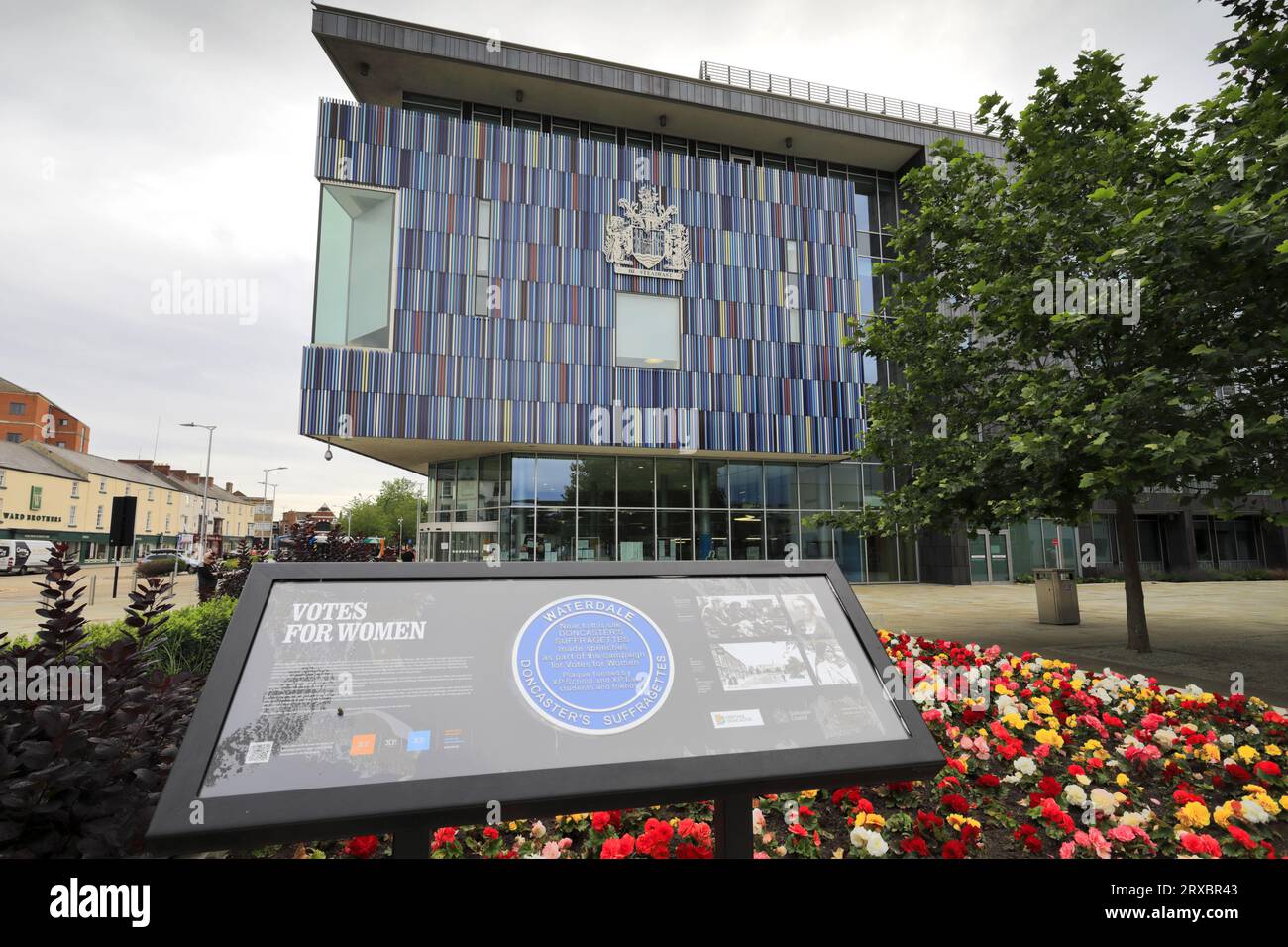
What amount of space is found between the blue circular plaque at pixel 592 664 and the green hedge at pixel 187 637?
5383 mm

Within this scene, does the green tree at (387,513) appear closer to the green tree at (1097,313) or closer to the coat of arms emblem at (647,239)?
the coat of arms emblem at (647,239)

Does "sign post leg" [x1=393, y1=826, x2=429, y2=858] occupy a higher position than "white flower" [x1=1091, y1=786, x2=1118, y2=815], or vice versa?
"sign post leg" [x1=393, y1=826, x2=429, y2=858]

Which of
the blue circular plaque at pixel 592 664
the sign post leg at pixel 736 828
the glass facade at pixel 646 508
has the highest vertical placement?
the glass facade at pixel 646 508

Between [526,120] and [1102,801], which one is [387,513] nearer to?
[526,120]

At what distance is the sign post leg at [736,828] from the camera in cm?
227

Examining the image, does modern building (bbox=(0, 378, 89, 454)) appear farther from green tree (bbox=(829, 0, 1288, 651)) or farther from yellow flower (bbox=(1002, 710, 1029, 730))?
yellow flower (bbox=(1002, 710, 1029, 730))

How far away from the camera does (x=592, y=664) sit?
7.65 ft

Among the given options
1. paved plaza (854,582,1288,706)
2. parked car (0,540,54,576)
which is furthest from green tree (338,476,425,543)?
paved plaza (854,582,1288,706)

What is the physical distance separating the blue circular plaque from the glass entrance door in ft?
94.4

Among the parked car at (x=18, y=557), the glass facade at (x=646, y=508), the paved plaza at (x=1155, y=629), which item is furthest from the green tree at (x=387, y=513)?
the paved plaza at (x=1155, y=629)

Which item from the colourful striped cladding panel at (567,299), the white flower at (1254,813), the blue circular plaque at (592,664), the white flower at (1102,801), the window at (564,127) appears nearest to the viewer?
the blue circular plaque at (592,664)

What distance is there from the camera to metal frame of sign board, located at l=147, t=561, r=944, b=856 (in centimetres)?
174

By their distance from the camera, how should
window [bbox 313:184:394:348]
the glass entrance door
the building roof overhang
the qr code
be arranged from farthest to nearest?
the glass entrance door < the building roof overhang < window [bbox 313:184:394:348] < the qr code

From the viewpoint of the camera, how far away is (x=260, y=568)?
236 cm
